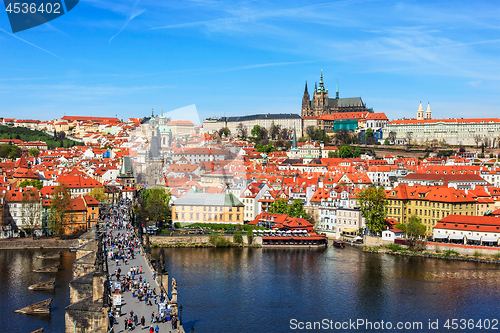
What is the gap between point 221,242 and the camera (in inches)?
1169

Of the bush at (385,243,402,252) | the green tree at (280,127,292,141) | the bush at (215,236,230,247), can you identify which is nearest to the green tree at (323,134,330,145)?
the green tree at (280,127,292,141)

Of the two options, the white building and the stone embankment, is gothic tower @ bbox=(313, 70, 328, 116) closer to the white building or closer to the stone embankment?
the white building

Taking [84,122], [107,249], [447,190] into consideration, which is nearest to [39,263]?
[107,249]

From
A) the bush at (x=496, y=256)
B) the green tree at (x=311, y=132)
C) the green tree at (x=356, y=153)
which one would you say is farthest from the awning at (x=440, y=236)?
the green tree at (x=311, y=132)

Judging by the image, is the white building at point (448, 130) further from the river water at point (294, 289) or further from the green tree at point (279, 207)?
the river water at point (294, 289)

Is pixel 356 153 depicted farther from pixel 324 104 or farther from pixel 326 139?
pixel 324 104

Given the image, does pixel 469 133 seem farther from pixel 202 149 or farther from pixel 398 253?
A: pixel 398 253

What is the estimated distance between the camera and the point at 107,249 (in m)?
19.8

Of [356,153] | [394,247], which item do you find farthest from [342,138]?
[394,247]

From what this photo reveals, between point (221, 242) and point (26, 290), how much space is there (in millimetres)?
11537

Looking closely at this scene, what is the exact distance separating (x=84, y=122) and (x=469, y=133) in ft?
222

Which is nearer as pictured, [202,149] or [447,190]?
[447,190]

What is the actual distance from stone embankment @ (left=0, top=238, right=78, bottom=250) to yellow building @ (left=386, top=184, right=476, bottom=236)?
59.2 ft

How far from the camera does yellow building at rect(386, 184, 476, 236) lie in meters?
31.5
